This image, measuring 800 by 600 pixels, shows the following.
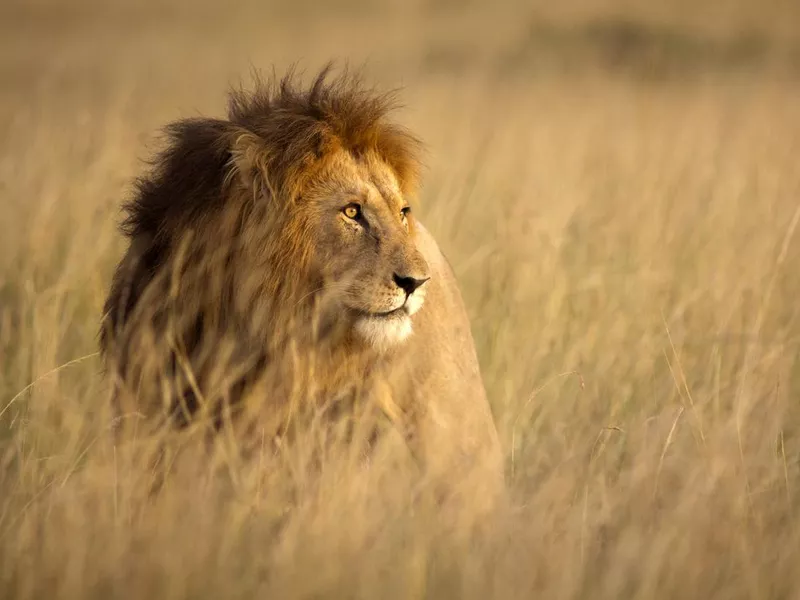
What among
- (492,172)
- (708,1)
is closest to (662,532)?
(492,172)

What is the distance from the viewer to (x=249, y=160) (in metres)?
4.25

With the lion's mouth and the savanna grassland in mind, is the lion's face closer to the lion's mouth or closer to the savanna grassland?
the lion's mouth

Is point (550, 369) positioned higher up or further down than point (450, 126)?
further down

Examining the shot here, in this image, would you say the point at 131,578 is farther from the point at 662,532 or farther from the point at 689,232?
the point at 689,232

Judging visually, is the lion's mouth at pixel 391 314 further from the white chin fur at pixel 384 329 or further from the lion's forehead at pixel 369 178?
the lion's forehead at pixel 369 178

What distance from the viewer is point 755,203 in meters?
8.45

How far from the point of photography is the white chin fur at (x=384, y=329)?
4105mm

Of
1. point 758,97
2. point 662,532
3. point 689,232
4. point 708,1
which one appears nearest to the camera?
point 662,532

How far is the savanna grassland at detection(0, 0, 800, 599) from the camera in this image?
10.8 feet

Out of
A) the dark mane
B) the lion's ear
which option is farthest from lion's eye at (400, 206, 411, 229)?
the lion's ear

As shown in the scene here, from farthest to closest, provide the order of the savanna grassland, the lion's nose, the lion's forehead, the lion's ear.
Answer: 1. the lion's forehead
2. the lion's ear
3. the lion's nose
4. the savanna grassland

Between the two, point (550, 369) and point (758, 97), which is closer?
point (550, 369)

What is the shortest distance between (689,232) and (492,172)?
6.33ft

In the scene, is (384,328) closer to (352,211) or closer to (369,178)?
(352,211)
